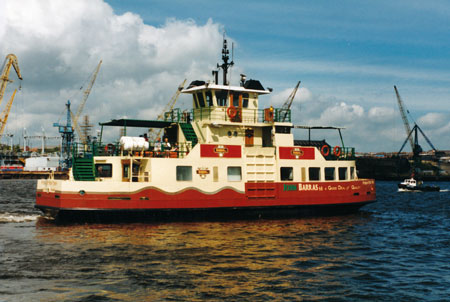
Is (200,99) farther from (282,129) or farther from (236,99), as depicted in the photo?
(282,129)

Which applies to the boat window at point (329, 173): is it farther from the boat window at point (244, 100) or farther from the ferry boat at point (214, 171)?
the boat window at point (244, 100)

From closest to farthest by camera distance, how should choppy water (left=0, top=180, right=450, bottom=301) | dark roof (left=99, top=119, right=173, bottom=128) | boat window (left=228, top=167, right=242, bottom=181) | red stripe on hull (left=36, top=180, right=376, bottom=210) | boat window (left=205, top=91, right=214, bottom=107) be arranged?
choppy water (left=0, top=180, right=450, bottom=301)
red stripe on hull (left=36, top=180, right=376, bottom=210)
boat window (left=228, top=167, right=242, bottom=181)
dark roof (left=99, top=119, right=173, bottom=128)
boat window (left=205, top=91, right=214, bottom=107)

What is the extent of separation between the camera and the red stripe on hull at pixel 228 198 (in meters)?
21.7

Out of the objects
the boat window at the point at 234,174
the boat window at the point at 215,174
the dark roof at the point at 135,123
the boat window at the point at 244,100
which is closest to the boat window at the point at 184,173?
the boat window at the point at 215,174

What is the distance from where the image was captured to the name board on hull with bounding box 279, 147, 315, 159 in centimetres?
2598

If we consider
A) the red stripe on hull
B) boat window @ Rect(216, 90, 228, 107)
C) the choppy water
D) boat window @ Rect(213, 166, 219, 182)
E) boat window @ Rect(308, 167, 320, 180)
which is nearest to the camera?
the choppy water

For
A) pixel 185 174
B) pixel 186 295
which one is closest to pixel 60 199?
pixel 185 174

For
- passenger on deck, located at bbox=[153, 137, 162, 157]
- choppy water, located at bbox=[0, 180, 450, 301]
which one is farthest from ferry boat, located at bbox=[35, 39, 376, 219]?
choppy water, located at bbox=[0, 180, 450, 301]

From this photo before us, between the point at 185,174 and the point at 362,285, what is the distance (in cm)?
1284

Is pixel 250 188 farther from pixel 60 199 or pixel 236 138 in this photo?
pixel 60 199

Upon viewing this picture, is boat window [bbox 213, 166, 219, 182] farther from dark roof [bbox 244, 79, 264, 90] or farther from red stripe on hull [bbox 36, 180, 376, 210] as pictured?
dark roof [bbox 244, 79, 264, 90]

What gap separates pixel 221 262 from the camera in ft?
48.9

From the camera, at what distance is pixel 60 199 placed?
21.5 m

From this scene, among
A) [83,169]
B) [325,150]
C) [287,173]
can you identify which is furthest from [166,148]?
[325,150]
